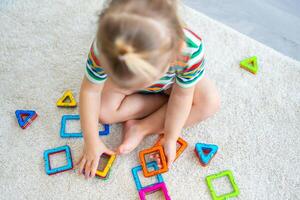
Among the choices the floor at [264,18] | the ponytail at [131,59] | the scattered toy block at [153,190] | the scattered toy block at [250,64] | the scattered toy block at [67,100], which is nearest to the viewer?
the ponytail at [131,59]

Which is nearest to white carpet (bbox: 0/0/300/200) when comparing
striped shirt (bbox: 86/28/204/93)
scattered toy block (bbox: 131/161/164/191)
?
scattered toy block (bbox: 131/161/164/191)

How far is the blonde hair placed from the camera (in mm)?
506

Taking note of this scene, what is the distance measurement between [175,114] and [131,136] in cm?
15

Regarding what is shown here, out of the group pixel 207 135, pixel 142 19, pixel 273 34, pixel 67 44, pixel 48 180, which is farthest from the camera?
pixel 273 34

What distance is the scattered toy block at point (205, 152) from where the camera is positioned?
2.96 feet

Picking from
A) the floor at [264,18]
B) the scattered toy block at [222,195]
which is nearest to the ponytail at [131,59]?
the scattered toy block at [222,195]

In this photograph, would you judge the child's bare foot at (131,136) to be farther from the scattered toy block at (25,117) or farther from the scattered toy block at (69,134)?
the scattered toy block at (25,117)

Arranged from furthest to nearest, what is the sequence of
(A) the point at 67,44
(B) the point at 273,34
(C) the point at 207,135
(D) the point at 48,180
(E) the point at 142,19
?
(B) the point at 273,34, (A) the point at 67,44, (C) the point at 207,135, (D) the point at 48,180, (E) the point at 142,19

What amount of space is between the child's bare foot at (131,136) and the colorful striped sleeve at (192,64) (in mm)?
214

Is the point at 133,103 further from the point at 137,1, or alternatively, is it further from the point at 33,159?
the point at 137,1

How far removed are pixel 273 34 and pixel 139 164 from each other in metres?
0.79

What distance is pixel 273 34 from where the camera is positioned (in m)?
1.28

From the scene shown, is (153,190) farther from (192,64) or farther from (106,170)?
(192,64)

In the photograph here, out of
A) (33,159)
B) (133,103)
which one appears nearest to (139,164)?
(133,103)
